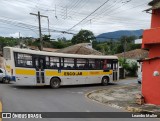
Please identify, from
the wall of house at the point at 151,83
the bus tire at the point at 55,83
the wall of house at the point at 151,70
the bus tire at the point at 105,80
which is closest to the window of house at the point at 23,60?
the bus tire at the point at 55,83

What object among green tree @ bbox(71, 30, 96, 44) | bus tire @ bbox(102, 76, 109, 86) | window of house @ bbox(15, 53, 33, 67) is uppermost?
green tree @ bbox(71, 30, 96, 44)

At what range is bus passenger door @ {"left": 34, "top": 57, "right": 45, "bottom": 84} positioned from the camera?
965 inches

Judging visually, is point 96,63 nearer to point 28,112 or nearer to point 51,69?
point 51,69

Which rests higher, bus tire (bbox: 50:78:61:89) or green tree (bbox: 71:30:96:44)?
green tree (bbox: 71:30:96:44)

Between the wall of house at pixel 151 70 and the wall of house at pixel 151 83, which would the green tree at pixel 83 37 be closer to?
the wall of house at pixel 151 70

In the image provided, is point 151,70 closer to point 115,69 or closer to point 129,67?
point 115,69

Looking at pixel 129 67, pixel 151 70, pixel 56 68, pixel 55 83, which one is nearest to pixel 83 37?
pixel 129 67

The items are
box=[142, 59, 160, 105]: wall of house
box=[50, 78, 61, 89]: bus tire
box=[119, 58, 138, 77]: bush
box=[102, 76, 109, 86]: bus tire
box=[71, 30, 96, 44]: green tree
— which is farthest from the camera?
box=[71, 30, 96, 44]: green tree

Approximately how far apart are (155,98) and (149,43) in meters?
3.68

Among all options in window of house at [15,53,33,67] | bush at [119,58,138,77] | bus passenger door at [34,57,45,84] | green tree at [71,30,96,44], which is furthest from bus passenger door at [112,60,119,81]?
green tree at [71,30,96,44]

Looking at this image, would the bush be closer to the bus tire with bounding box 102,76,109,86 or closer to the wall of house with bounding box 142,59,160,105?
the bus tire with bounding box 102,76,109,86

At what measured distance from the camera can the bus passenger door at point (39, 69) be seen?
80.4ft

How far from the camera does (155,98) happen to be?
16.3 metres

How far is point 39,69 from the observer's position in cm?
2462
